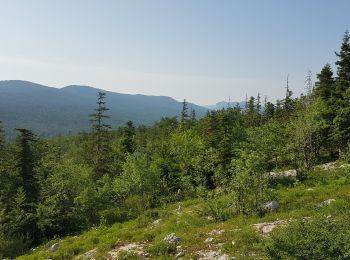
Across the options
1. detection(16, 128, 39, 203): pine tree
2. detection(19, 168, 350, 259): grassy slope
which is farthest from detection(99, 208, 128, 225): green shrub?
detection(16, 128, 39, 203): pine tree

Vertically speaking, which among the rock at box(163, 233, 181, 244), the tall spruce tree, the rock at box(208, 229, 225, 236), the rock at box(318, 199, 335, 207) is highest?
the tall spruce tree

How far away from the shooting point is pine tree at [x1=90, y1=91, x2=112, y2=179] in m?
47.7

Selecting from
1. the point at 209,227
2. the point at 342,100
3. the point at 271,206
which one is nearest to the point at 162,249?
the point at 209,227

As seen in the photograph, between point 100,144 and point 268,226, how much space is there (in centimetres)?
3420

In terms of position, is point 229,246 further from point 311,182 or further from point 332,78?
point 332,78

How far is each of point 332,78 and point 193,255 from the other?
3905cm

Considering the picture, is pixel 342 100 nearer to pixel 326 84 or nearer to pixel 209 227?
pixel 326 84

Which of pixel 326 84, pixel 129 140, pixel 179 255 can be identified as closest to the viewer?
pixel 179 255

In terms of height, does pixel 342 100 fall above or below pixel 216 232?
above

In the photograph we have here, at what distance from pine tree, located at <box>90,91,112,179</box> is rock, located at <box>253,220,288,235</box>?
29907mm

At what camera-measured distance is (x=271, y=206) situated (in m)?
22.5

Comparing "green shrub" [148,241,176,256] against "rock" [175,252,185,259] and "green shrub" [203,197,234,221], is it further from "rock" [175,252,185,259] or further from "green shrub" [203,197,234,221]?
"green shrub" [203,197,234,221]

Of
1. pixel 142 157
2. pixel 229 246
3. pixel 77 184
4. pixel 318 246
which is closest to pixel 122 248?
pixel 229 246

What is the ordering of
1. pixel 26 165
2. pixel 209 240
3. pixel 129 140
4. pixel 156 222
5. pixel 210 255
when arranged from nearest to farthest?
1. pixel 210 255
2. pixel 209 240
3. pixel 156 222
4. pixel 26 165
5. pixel 129 140
